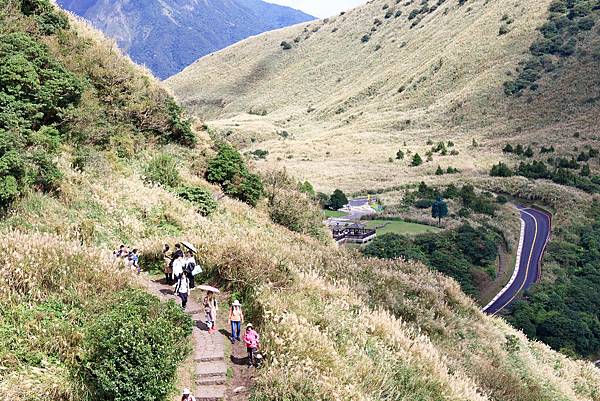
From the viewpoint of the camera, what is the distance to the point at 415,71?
424 ft

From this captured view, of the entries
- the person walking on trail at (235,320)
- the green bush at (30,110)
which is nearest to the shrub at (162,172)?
the green bush at (30,110)

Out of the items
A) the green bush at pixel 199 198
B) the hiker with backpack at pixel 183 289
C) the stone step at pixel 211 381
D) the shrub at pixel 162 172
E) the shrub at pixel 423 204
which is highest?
the shrub at pixel 162 172

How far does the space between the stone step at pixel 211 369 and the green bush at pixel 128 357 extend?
54 centimetres

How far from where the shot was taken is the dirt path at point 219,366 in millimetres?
8055

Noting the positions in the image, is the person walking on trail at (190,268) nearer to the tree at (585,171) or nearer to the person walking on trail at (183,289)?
the person walking on trail at (183,289)

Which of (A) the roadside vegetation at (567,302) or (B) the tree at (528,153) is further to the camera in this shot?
(B) the tree at (528,153)

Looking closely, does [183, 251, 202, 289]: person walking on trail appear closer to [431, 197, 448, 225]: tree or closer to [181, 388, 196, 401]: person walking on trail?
[181, 388, 196, 401]: person walking on trail

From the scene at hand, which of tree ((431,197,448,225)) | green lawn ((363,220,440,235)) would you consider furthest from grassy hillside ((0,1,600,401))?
tree ((431,197,448,225))

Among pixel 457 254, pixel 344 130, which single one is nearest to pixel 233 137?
pixel 344 130

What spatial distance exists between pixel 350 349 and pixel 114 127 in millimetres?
14117

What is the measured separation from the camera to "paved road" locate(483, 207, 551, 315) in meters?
50.8

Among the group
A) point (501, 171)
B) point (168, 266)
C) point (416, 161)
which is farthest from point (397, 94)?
point (168, 266)

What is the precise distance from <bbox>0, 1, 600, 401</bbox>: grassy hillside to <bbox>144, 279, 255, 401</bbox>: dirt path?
44 centimetres

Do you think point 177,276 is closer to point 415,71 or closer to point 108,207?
point 108,207
